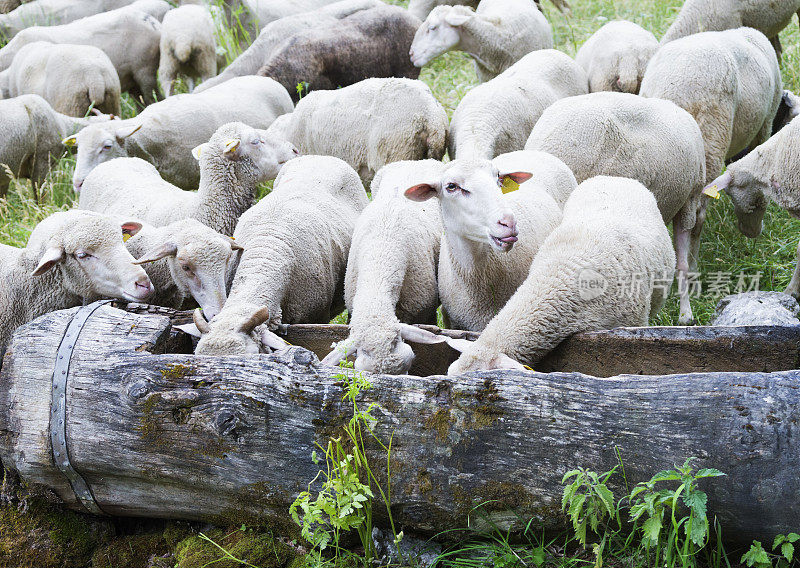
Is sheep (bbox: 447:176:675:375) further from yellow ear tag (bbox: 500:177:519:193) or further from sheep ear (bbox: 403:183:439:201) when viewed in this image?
sheep ear (bbox: 403:183:439:201)

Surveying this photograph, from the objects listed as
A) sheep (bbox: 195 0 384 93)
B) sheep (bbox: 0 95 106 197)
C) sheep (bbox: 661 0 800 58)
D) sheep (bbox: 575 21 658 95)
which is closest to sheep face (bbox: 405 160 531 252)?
sheep (bbox: 575 21 658 95)

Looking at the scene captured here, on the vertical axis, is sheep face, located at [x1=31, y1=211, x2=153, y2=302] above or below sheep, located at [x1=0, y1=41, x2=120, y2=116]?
below

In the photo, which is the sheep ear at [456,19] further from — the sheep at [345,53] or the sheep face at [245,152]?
the sheep face at [245,152]

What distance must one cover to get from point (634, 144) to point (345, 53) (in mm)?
4016

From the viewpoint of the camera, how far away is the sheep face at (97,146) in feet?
20.8

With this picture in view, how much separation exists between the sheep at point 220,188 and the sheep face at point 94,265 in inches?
35.5

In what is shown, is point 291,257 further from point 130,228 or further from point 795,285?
point 795,285

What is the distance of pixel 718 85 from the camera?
5.47 metres

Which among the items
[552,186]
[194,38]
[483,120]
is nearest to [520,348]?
[552,186]

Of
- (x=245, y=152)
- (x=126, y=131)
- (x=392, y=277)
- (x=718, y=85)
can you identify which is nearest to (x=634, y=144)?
(x=718, y=85)

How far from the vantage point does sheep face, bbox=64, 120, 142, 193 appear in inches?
250

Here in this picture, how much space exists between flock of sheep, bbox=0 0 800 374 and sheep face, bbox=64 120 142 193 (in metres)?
0.02

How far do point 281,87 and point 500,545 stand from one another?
233 inches

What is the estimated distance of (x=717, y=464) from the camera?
240cm
